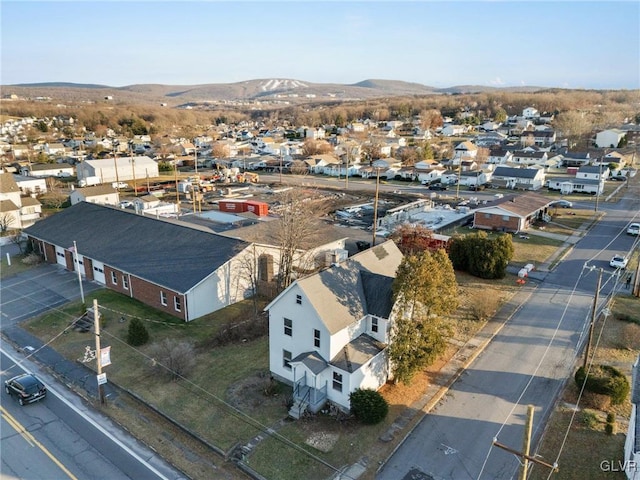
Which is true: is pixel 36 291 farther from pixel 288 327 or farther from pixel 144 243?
pixel 288 327

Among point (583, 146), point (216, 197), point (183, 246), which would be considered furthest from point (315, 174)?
point (583, 146)

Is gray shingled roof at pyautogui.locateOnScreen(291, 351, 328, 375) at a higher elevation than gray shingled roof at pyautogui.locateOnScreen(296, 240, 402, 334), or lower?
lower

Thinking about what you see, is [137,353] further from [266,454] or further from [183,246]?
[266,454]


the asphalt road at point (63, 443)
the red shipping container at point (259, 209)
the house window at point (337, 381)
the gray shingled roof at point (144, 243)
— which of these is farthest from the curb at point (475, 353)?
the red shipping container at point (259, 209)

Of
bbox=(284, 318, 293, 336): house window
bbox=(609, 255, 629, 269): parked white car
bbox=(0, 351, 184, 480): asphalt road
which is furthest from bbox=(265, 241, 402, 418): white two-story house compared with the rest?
bbox=(609, 255, 629, 269): parked white car

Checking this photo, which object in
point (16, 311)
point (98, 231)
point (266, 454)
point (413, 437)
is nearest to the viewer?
point (266, 454)

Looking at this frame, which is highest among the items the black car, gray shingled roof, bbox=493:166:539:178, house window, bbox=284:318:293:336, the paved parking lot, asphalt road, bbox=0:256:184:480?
house window, bbox=284:318:293:336

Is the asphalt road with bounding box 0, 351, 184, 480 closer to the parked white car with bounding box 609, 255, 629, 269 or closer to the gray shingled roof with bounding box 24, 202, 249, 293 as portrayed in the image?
the gray shingled roof with bounding box 24, 202, 249, 293
